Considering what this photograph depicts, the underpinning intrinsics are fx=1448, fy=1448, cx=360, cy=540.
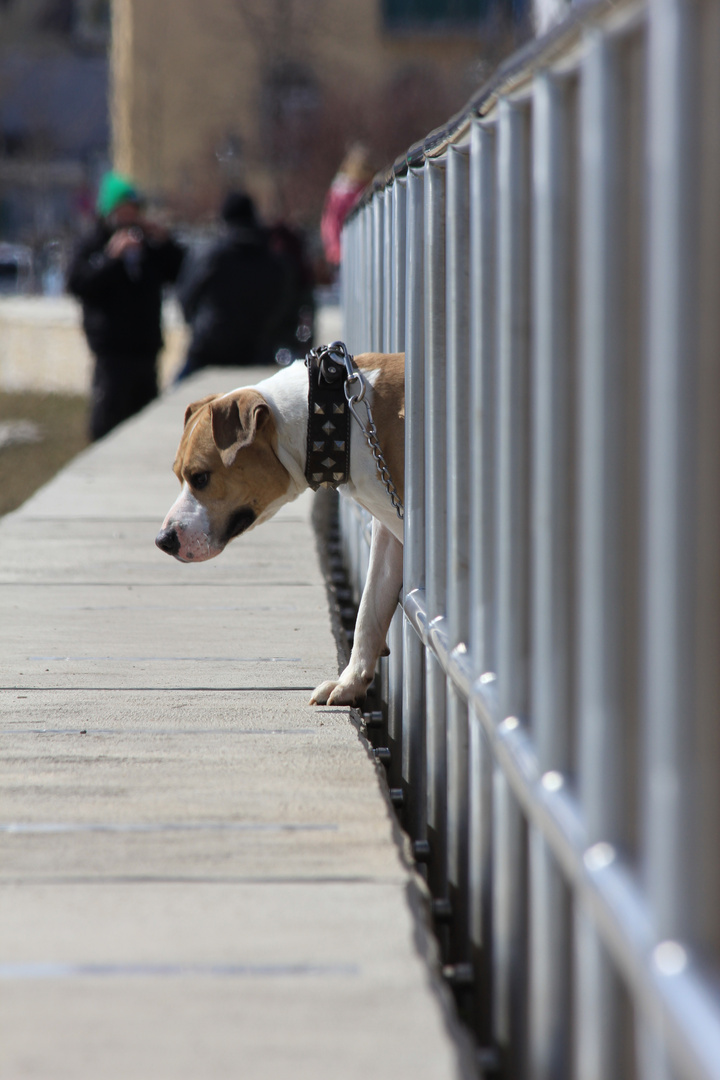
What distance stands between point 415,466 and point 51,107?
60.1 m

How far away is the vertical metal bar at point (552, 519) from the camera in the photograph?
6.65 ft

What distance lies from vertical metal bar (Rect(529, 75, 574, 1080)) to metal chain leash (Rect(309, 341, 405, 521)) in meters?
1.84

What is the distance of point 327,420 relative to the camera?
3990mm

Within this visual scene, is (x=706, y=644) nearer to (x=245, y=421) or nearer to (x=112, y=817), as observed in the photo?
(x=112, y=817)

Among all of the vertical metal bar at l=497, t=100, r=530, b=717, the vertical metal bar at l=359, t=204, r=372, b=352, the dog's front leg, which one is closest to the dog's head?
the dog's front leg

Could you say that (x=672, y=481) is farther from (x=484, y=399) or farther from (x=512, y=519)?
(x=484, y=399)

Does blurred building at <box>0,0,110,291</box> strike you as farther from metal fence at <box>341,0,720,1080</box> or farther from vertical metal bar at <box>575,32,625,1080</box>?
vertical metal bar at <box>575,32,625,1080</box>

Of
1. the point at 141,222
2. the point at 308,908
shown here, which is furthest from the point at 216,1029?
the point at 141,222

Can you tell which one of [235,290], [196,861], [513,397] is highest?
[235,290]

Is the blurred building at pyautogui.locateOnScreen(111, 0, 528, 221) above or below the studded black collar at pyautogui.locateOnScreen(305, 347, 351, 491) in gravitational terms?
above

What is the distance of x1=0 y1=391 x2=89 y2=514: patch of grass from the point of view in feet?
42.6

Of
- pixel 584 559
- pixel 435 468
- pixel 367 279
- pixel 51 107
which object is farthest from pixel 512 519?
pixel 51 107

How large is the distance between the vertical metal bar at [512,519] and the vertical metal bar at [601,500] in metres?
0.49

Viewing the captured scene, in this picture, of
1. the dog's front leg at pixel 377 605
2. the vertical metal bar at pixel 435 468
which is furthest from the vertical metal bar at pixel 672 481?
the dog's front leg at pixel 377 605
